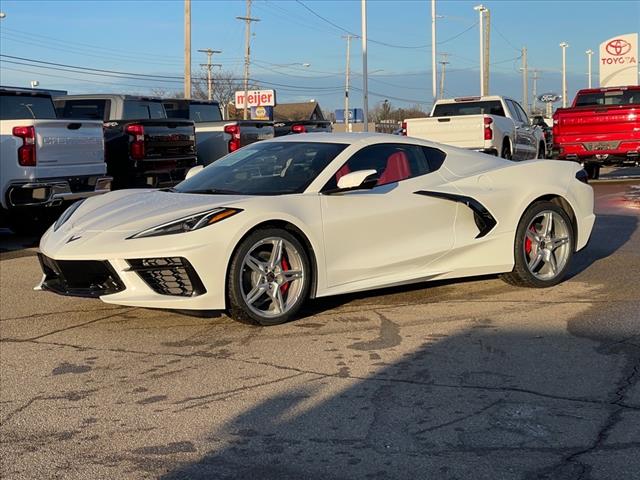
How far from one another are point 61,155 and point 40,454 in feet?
24.5

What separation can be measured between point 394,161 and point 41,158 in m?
5.41

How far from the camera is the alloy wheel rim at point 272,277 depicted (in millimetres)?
5945

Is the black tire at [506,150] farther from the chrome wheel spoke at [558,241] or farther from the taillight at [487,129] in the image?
the chrome wheel spoke at [558,241]

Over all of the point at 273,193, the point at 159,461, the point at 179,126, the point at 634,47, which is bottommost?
the point at 159,461

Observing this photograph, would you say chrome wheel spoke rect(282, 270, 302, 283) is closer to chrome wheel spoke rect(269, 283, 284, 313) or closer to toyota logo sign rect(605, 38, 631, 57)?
chrome wheel spoke rect(269, 283, 284, 313)

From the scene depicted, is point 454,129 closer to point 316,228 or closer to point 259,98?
point 316,228

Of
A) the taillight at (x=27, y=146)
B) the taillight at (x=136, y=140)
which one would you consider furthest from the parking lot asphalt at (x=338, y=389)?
the taillight at (x=136, y=140)

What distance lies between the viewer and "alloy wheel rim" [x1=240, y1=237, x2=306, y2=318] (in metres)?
5.95

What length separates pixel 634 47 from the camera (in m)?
46.3

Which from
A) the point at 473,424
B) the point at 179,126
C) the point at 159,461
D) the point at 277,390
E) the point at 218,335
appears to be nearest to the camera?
the point at 159,461

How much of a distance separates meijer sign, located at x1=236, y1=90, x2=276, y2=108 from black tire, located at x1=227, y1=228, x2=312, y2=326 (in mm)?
56765

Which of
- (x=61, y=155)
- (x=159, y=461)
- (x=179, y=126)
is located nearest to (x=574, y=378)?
(x=159, y=461)

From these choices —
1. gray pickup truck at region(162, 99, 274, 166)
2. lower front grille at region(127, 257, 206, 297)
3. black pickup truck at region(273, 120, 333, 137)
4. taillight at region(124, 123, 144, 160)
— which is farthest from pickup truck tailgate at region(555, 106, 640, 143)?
lower front grille at region(127, 257, 206, 297)

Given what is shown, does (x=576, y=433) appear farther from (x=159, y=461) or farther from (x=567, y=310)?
(x=567, y=310)
